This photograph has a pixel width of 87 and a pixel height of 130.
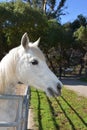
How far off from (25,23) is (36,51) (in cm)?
2921

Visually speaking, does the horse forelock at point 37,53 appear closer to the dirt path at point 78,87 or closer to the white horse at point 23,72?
the white horse at point 23,72

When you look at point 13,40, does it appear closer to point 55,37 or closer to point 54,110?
point 55,37

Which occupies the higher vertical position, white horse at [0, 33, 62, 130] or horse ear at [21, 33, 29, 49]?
horse ear at [21, 33, 29, 49]

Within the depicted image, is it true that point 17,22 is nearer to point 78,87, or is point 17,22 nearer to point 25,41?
point 78,87

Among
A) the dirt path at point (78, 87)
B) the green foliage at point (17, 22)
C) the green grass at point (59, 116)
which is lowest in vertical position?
the green grass at point (59, 116)

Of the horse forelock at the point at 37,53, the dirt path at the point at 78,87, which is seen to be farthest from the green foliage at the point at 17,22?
the horse forelock at the point at 37,53

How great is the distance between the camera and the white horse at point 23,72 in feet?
12.2

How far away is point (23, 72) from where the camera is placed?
3725mm

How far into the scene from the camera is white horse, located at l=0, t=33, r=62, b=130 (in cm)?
372

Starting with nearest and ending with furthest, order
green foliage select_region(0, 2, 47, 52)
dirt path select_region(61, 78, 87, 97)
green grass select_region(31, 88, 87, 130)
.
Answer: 1. green grass select_region(31, 88, 87, 130)
2. dirt path select_region(61, 78, 87, 97)
3. green foliage select_region(0, 2, 47, 52)

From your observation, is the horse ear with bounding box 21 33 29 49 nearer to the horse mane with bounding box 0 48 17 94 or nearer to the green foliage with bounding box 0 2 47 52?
the horse mane with bounding box 0 48 17 94

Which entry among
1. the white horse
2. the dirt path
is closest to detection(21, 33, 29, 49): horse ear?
the white horse

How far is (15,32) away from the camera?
32.8m

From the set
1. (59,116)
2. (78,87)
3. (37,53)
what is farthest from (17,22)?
(37,53)
